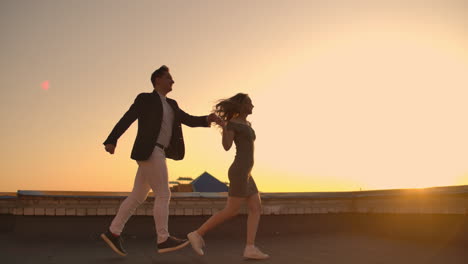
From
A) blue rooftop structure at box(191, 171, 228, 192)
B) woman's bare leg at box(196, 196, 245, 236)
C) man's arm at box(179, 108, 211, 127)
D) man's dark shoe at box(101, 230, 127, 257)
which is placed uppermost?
man's arm at box(179, 108, 211, 127)

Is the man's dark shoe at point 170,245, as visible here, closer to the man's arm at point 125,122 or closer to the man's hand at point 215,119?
the man's arm at point 125,122

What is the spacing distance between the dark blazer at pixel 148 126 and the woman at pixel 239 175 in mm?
601

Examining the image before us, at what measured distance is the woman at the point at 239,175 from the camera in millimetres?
5074

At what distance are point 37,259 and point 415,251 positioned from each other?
4.27 metres

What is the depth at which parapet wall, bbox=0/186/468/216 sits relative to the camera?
616 centimetres

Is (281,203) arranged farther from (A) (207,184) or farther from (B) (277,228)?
(A) (207,184)

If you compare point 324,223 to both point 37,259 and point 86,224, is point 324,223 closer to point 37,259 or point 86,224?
point 86,224

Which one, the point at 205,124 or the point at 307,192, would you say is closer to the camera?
the point at 205,124

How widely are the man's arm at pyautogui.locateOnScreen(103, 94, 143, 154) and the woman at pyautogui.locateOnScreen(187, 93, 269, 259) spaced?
1022 mm

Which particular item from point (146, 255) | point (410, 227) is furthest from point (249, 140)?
point (410, 227)

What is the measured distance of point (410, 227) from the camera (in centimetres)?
679

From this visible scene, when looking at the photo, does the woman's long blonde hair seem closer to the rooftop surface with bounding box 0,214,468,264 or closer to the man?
the man

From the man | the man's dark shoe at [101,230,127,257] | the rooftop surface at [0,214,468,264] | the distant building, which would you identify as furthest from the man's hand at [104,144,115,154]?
the distant building

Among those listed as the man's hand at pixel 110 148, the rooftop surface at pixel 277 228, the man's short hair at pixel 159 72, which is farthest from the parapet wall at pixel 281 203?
the man's short hair at pixel 159 72
